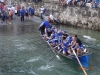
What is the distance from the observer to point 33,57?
13.6 metres

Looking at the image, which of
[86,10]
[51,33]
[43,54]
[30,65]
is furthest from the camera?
[86,10]

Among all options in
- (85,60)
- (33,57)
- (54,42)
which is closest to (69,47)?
(85,60)

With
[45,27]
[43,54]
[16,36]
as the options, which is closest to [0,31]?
[16,36]

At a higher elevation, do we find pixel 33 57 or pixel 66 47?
pixel 66 47

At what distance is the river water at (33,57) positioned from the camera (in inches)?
452

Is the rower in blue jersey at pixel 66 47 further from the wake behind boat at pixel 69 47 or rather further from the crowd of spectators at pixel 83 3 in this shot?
the crowd of spectators at pixel 83 3

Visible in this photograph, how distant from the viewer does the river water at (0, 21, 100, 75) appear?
37.7ft

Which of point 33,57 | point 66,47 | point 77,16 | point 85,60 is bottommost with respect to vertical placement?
point 33,57

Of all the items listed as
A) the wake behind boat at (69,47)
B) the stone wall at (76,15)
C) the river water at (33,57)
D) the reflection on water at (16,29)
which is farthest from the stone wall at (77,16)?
the wake behind boat at (69,47)

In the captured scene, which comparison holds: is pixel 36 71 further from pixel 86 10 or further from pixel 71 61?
pixel 86 10

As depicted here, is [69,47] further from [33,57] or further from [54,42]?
[33,57]

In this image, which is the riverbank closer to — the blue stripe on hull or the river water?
the river water

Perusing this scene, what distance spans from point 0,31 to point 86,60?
1127 centimetres

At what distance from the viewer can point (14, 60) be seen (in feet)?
42.7
